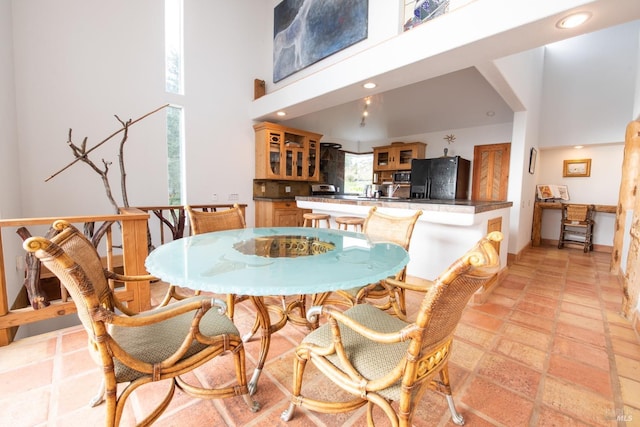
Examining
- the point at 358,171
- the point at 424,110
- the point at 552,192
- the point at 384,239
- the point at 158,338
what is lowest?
the point at 158,338

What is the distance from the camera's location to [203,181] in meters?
4.38

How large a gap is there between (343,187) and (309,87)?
433 cm

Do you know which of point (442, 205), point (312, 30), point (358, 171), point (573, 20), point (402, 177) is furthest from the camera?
point (358, 171)

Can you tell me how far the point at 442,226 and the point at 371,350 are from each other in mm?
2078

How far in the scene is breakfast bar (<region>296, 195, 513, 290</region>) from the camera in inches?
94.3

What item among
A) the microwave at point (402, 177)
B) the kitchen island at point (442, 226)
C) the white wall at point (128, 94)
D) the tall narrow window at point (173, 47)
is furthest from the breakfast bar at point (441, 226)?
the microwave at point (402, 177)

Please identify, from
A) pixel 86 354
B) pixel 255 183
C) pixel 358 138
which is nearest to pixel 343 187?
pixel 358 138

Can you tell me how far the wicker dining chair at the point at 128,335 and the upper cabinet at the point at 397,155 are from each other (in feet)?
20.7

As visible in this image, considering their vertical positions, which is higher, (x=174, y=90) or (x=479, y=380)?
(x=174, y=90)

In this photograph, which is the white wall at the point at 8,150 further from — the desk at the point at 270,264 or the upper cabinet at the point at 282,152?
the upper cabinet at the point at 282,152

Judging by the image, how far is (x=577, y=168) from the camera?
528 centimetres

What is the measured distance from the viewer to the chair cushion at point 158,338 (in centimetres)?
95

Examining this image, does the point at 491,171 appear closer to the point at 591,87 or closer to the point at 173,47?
the point at 591,87

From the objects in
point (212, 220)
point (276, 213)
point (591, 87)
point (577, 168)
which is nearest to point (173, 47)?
point (276, 213)
